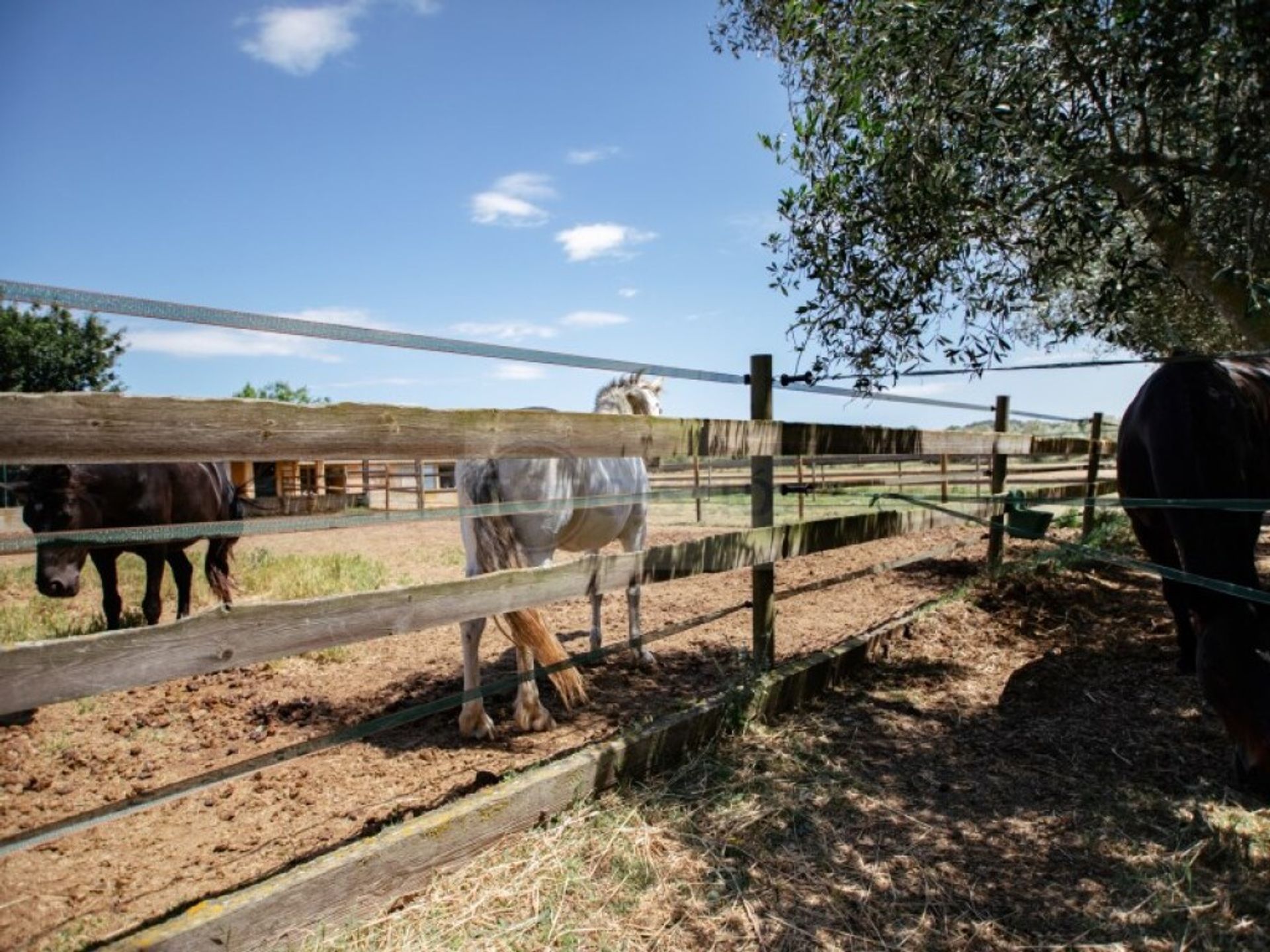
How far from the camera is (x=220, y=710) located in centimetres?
414

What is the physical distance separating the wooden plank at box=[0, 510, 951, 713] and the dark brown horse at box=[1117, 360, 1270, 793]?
1.73 meters

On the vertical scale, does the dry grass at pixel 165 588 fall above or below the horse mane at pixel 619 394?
below

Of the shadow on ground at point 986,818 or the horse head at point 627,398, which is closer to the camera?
the shadow on ground at point 986,818

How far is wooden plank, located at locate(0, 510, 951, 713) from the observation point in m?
1.55

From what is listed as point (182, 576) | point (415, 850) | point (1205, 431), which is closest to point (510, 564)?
point (415, 850)

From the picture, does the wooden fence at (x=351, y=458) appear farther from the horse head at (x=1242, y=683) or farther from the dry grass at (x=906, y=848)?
the horse head at (x=1242, y=683)

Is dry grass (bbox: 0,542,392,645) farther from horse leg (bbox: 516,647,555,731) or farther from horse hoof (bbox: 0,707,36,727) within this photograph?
horse leg (bbox: 516,647,555,731)

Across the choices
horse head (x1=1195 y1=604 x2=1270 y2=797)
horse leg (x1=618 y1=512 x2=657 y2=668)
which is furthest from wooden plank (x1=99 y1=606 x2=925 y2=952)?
horse head (x1=1195 y1=604 x2=1270 y2=797)

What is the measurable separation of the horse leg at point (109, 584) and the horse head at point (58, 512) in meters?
0.13

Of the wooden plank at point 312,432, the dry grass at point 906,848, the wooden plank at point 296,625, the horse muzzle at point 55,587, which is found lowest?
the dry grass at point 906,848

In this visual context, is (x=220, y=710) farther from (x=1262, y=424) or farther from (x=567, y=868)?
(x=1262, y=424)

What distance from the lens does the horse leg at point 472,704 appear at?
3.62 metres

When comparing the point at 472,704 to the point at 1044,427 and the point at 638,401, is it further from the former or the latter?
the point at 1044,427

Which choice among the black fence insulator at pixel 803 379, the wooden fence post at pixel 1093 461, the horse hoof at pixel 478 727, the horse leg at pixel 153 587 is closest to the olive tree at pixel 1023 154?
the black fence insulator at pixel 803 379
